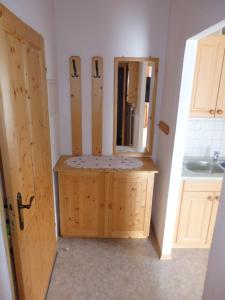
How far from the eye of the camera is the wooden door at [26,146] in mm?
1058

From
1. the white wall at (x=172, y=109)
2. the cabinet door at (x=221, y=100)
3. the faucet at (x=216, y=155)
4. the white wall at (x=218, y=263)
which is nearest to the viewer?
the white wall at (x=218, y=263)

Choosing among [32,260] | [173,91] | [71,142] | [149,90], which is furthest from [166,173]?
[32,260]

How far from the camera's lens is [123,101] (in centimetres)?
243

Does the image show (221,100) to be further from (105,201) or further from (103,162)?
(105,201)

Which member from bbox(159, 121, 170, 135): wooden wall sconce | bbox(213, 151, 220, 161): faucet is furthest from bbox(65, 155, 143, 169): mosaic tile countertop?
bbox(213, 151, 220, 161): faucet

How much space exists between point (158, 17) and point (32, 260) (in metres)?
2.42

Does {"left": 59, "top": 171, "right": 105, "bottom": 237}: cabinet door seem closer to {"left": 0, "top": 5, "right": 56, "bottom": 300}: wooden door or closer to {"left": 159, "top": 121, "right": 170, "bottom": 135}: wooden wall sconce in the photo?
{"left": 0, "top": 5, "right": 56, "bottom": 300}: wooden door

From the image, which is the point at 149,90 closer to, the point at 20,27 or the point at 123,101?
the point at 123,101

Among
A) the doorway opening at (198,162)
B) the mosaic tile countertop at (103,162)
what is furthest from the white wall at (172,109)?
the mosaic tile countertop at (103,162)

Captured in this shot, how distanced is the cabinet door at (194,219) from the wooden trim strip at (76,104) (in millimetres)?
1293

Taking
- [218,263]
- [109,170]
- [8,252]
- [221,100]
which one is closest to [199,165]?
[221,100]

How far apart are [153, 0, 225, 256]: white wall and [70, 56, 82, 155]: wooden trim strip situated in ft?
3.00

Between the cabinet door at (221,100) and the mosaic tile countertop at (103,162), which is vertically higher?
the cabinet door at (221,100)

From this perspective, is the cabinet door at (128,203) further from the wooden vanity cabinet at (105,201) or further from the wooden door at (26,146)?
the wooden door at (26,146)
